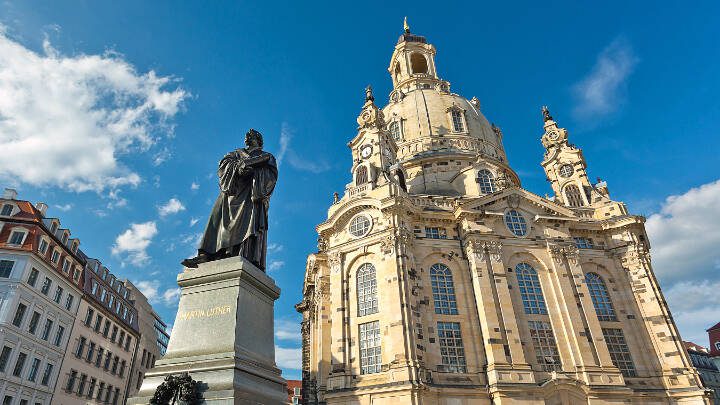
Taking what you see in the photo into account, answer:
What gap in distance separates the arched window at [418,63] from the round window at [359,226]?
4030 centimetres

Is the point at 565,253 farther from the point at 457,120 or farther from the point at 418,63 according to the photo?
the point at 418,63

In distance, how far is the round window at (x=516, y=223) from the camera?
1479 inches

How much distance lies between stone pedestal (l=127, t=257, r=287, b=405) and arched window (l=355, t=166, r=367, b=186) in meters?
32.4

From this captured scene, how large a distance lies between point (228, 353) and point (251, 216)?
3201mm

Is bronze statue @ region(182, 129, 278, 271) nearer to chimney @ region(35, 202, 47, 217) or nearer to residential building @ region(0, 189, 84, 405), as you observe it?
residential building @ region(0, 189, 84, 405)

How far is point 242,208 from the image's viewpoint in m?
9.69

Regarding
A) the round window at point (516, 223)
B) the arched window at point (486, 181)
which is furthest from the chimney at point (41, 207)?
the round window at point (516, 223)

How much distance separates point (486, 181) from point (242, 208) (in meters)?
38.5

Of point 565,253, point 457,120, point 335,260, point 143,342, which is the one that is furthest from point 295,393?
point 565,253

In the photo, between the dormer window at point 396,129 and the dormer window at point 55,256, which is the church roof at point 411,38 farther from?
the dormer window at point 55,256

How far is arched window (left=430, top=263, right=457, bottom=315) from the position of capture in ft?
110

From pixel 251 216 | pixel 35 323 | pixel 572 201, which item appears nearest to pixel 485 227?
pixel 572 201

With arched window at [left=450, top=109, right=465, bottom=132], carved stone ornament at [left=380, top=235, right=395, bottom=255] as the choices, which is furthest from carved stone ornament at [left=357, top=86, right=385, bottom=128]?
carved stone ornament at [left=380, top=235, right=395, bottom=255]

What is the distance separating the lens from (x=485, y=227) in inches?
1443
